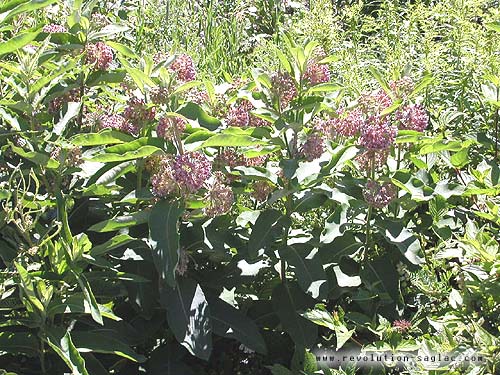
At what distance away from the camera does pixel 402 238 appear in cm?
291

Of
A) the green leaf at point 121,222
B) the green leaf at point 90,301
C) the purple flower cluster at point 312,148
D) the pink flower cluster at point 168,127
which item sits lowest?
the green leaf at point 90,301

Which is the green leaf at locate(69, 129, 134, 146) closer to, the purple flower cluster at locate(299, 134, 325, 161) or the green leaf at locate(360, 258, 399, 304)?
the purple flower cluster at locate(299, 134, 325, 161)

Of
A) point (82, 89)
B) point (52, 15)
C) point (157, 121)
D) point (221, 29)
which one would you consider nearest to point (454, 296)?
point (157, 121)

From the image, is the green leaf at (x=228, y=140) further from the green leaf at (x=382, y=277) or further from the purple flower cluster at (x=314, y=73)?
the green leaf at (x=382, y=277)

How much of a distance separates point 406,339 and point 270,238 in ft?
1.91

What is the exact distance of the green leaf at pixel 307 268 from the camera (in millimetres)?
2836

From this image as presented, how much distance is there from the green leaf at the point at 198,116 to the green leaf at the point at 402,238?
2.28 feet

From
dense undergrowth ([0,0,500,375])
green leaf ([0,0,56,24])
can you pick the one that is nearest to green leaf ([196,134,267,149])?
dense undergrowth ([0,0,500,375])

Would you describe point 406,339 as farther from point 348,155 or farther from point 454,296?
point 348,155

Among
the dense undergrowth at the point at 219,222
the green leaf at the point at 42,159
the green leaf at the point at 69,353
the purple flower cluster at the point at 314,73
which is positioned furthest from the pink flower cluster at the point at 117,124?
the green leaf at the point at 69,353

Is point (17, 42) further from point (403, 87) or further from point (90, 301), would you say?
point (403, 87)

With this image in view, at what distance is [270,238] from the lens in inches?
113

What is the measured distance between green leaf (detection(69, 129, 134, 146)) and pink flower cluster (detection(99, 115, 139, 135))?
0.08 m

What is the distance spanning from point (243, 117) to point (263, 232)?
17.3 inches
